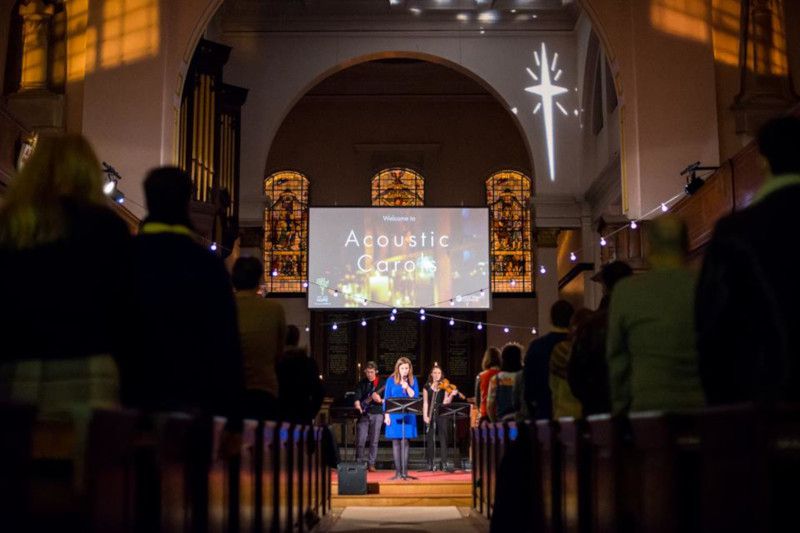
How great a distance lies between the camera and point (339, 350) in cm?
2045

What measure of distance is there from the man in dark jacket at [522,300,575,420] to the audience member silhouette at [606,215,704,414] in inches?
78.4

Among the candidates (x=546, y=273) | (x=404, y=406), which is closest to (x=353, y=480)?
(x=404, y=406)

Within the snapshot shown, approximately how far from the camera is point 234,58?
682 inches

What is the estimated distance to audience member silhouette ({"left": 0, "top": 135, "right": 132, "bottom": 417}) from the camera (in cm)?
268

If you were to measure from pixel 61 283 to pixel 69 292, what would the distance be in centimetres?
3

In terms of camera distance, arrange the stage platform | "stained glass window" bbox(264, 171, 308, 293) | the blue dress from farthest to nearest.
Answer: "stained glass window" bbox(264, 171, 308, 293), the blue dress, the stage platform

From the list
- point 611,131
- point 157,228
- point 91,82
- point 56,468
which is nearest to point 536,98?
point 611,131

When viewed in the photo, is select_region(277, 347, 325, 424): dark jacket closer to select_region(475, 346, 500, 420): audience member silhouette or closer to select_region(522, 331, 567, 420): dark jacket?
select_region(522, 331, 567, 420): dark jacket

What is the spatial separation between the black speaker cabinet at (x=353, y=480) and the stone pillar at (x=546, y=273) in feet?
24.2

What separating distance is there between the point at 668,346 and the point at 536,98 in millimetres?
13884

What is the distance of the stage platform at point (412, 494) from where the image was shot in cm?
1084

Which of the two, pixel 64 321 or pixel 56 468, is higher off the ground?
pixel 64 321

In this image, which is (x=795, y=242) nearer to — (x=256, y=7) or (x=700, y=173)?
(x=700, y=173)

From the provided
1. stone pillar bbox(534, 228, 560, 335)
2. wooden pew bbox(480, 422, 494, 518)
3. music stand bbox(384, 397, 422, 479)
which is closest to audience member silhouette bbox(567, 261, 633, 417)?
wooden pew bbox(480, 422, 494, 518)
